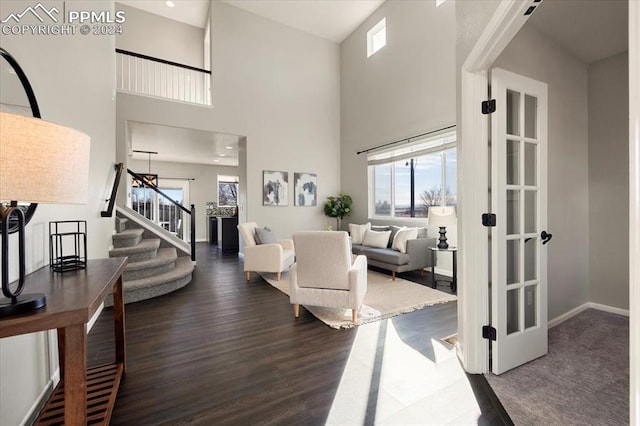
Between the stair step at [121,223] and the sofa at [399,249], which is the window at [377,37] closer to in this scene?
the sofa at [399,249]

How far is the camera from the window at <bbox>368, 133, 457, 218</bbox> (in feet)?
16.5

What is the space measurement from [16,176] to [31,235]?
3.38ft

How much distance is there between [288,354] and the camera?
2248 mm

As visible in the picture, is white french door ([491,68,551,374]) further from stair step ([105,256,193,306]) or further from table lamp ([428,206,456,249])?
stair step ([105,256,193,306])

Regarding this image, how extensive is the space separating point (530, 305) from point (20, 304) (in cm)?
287

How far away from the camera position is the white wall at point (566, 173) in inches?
108

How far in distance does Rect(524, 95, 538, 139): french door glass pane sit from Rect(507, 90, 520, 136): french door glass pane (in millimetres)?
97

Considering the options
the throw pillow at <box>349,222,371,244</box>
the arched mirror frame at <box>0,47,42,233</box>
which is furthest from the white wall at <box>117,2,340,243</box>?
the arched mirror frame at <box>0,47,42,233</box>

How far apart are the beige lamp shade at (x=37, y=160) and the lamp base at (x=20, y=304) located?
1.14 feet

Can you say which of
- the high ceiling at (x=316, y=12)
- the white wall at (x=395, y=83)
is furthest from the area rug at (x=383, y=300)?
the high ceiling at (x=316, y=12)

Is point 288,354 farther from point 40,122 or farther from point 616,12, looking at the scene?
point 616,12

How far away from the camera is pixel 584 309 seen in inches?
125

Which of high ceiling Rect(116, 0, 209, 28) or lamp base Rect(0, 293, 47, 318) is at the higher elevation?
high ceiling Rect(116, 0, 209, 28)
